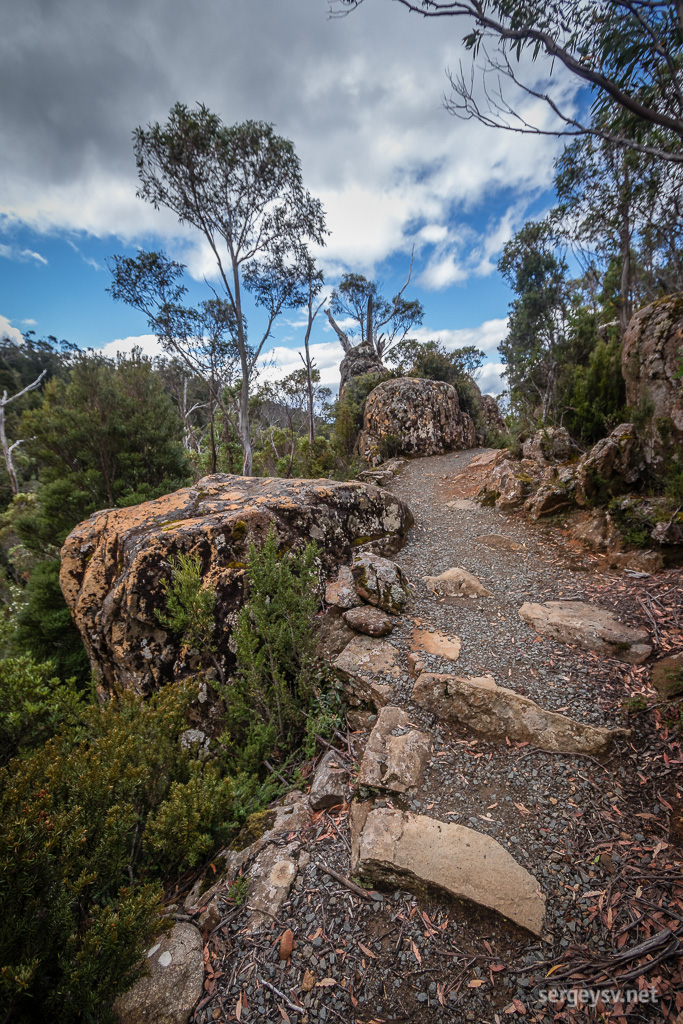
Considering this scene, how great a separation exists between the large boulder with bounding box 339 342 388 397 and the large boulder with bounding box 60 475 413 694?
15.8 metres

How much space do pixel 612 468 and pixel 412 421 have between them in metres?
8.15

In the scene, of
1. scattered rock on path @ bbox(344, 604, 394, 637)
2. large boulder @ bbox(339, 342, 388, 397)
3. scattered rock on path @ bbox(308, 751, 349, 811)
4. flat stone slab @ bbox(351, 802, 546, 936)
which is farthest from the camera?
large boulder @ bbox(339, 342, 388, 397)

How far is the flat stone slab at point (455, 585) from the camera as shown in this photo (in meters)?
4.40

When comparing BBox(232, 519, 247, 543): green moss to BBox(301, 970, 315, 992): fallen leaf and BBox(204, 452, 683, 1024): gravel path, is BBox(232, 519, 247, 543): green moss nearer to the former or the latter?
BBox(204, 452, 683, 1024): gravel path

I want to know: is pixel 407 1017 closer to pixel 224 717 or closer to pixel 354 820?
pixel 354 820

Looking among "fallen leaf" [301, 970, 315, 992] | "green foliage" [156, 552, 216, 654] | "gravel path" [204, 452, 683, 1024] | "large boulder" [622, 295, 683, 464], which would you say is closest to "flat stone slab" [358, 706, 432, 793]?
"gravel path" [204, 452, 683, 1024]

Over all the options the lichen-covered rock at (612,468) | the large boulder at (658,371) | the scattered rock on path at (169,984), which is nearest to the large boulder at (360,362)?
the large boulder at (658,371)

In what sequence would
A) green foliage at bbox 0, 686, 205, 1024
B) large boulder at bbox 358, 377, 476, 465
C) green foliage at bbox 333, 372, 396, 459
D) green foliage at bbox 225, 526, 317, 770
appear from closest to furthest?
green foliage at bbox 0, 686, 205, 1024 < green foliage at bbox 225, 526, 317, 770 < large boulder at bbox 358, 377, 476, 465 < green foliage at bbox 333, 372, 396, 459

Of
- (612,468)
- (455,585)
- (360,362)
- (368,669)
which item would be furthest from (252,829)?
(360,362)

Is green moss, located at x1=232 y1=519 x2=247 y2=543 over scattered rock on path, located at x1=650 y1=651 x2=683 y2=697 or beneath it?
over

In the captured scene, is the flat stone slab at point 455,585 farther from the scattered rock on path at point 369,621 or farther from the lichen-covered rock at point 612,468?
the lichen-covered rock at point 612,468

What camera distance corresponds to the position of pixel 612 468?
5.36m

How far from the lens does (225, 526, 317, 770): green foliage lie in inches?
113

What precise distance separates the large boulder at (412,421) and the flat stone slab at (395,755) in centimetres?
1010
